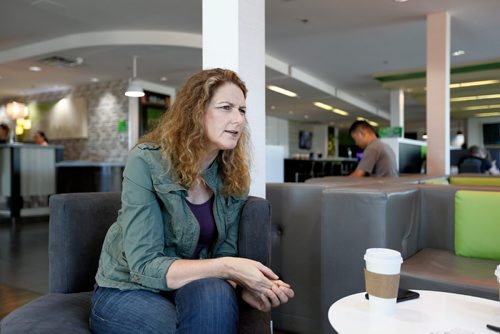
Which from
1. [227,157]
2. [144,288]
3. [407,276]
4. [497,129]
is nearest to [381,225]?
[407,276]

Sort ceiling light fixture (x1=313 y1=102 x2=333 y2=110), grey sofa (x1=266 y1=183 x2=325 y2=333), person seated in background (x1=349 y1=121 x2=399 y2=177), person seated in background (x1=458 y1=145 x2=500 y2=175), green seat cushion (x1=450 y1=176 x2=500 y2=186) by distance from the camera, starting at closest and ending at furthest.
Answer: grey sofa (x1=266 y1=183 x2=325 y2=333) < green seat cushion (x1=450 y1=176 x2=500 y2=186) < person seated in background (x1=349 y1=121 x2=399 y2=177) < person seated in background (x1=458 y1=145 x2=500 y2=175) < ceiling light fixture (x1=313 y1=102 x2=333 y2=110)

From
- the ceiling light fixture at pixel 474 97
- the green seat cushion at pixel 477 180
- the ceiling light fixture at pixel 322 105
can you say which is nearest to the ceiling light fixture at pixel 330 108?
the ceiling light fixture at pixel 322 105

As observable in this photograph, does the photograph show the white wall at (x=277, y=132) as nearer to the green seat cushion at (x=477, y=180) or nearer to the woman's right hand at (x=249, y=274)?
the green seat cushion at (x=477, y=180)

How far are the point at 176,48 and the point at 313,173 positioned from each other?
603 cm

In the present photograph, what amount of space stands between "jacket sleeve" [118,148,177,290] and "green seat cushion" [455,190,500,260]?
64.8 inches

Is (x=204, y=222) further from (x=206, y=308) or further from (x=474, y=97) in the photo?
(x=474, y=97)

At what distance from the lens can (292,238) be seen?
2213 millimetres

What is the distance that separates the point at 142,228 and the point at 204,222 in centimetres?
23

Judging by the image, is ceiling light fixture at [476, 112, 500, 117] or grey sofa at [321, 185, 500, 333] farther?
ceiling light fixture at [476, 112, 500, 117]

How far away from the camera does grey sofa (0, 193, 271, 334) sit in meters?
1.30

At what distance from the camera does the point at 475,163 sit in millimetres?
7008

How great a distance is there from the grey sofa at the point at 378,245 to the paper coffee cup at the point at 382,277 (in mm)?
784

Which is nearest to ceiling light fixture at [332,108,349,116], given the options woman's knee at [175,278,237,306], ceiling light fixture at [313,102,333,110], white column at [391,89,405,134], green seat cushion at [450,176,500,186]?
ceiling light fixture at [313,102,333,110]

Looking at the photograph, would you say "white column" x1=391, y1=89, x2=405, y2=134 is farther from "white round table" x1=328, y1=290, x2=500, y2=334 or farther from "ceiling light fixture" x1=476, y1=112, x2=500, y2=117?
"white round table" x1=328, y1=290, x2=500, y2=334
